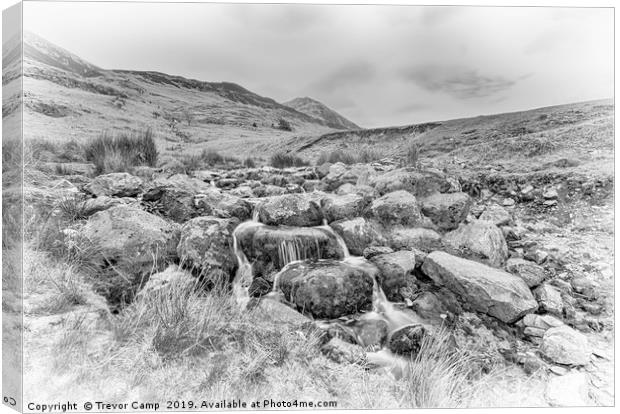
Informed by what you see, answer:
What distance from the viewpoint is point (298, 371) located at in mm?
1755

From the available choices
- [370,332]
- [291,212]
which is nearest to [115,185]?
[291,212]

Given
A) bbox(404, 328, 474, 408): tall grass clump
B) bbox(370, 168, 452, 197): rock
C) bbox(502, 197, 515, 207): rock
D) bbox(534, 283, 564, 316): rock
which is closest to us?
bbox(404, 328, 474, 408): tall grass clump

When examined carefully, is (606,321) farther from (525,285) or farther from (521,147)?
(521,147)

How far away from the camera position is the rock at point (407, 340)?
1990 millimetres

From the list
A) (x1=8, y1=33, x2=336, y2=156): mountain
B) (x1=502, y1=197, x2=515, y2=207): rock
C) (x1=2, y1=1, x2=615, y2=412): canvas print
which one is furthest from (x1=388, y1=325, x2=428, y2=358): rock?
(x1=8, y1=33, x2=336, y2=156): mountain

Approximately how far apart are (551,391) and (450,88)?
205 cm

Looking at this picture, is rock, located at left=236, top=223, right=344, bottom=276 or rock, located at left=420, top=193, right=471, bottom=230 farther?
rock, located at left=420, top=193, right=471, bottom=230

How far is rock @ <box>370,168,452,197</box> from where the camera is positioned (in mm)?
2850

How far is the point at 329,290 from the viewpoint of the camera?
6.99 feet

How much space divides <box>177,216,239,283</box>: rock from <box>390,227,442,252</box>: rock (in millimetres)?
→ 1297

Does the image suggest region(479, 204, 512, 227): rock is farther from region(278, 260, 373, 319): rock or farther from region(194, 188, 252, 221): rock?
region(194, 188, 252, 221): rock

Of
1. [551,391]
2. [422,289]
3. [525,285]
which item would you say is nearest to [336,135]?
[422,289]

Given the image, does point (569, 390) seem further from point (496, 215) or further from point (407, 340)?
point (496, 215)

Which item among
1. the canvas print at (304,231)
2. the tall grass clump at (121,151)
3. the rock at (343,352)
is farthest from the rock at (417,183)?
the tall grass clump at (121,151)
